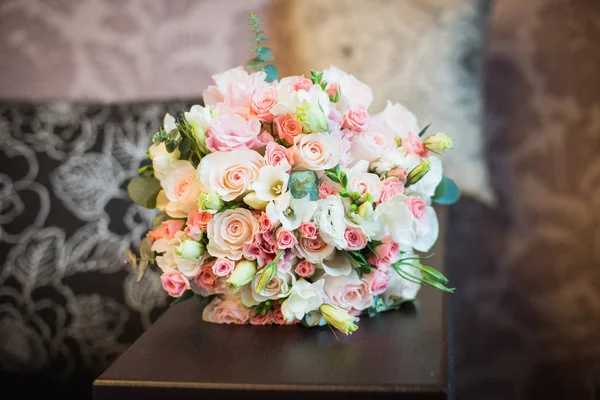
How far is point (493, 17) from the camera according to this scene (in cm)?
153

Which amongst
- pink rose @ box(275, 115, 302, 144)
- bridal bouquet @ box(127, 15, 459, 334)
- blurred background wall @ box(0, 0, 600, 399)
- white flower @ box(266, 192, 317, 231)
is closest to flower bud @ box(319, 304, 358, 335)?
bridal bouquet @ box(127, 15, 459, 334)

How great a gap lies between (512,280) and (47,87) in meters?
1.34

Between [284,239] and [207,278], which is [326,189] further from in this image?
[207,278]

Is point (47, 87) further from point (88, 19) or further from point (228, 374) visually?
point (228, 374)

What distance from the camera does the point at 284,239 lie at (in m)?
0.78

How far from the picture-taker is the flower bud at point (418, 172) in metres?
0.84

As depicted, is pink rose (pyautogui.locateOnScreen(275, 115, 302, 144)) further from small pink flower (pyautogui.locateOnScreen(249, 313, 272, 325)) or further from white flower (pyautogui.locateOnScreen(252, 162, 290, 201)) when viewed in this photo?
small pink flower (pyautogui.locateOnScreen(249, 313, 272, 325))

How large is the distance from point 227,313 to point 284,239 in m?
0.17

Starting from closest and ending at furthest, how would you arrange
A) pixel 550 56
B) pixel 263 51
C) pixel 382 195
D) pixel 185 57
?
pixel 382 195
pixel 263 51
pixel 550 56
pixel 185 57

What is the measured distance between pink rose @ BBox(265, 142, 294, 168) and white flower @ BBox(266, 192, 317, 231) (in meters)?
0.05

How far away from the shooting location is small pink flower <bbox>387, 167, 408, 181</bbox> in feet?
2.76

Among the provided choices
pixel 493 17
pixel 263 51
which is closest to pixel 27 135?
pixel 263 51

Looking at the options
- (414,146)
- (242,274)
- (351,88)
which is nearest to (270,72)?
(351,88)

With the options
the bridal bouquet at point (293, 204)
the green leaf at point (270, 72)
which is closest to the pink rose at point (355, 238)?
the bridal bouquet at point (293, 204)
